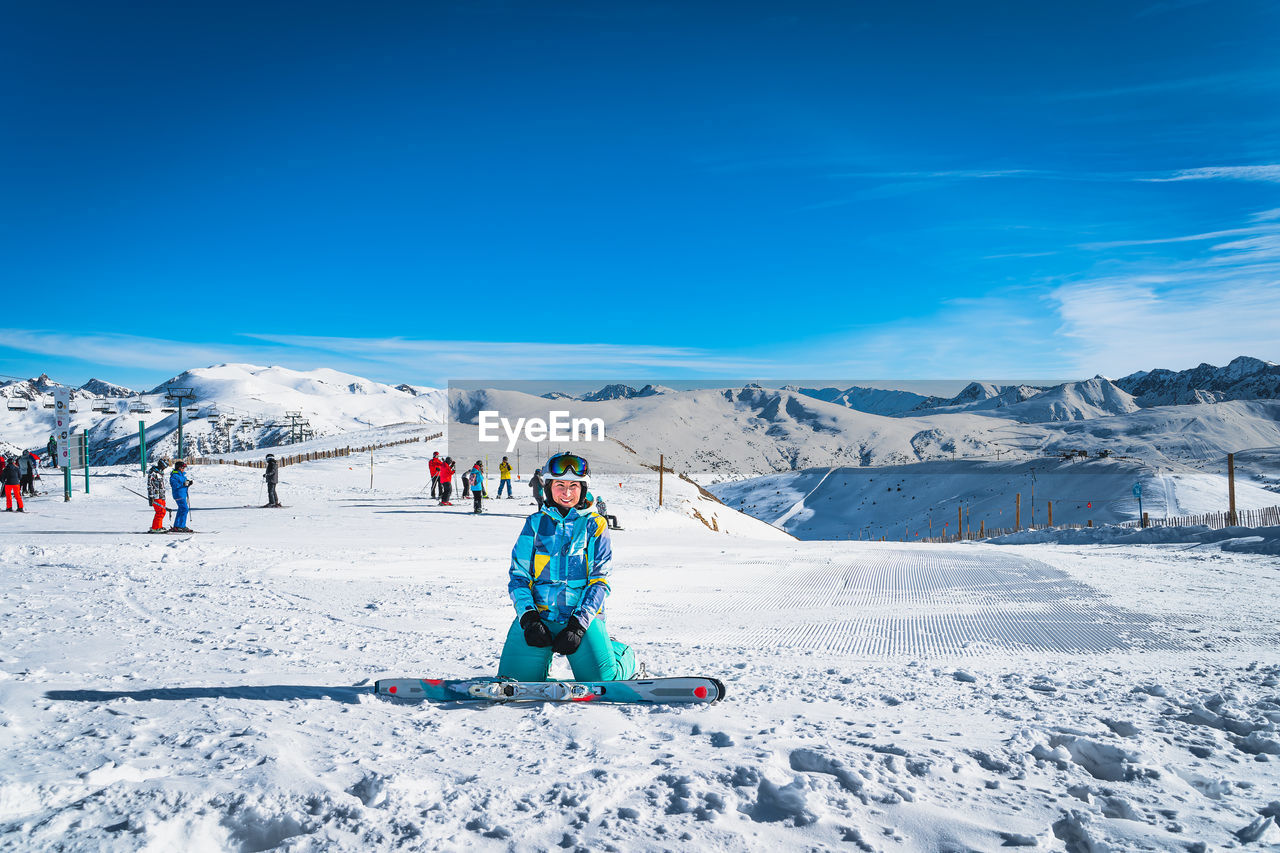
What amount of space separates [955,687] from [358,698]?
14.0ft

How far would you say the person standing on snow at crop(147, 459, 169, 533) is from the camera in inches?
585

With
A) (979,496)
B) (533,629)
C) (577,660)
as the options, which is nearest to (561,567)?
(533,629)

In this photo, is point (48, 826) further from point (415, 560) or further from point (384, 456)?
point (384, 456)

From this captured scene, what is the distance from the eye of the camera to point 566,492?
456 centimetres

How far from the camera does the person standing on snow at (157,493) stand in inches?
585

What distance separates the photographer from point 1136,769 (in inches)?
137

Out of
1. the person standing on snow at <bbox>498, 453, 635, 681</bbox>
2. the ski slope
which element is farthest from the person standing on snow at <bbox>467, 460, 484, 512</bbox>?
the ski slope

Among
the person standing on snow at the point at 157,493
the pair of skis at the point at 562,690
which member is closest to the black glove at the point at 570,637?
the pair of skis at the point at 562,690

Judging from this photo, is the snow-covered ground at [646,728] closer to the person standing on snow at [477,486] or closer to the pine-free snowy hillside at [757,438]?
the person standing on snow at [477,486]

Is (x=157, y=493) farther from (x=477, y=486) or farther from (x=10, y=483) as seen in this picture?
(x=477, y=486)

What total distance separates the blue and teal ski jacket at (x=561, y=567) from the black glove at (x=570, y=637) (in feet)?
0.15

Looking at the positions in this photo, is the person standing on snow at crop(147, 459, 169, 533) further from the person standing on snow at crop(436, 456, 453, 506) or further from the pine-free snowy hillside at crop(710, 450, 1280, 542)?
the pine-free snowy hillside at crop(710, 450, 1280, 542)

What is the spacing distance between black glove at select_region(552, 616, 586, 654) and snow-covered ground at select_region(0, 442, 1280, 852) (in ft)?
1.25

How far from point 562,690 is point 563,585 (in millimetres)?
666
